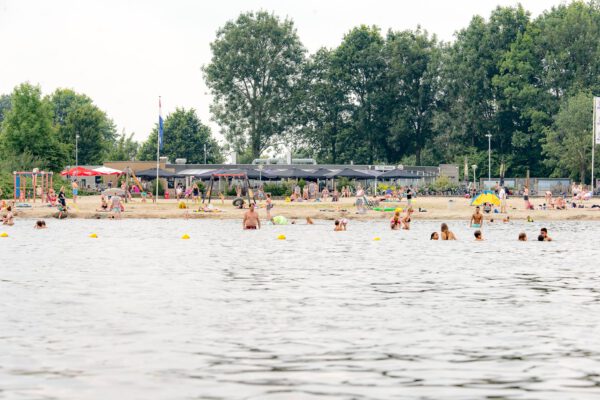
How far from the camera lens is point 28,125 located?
89.5m

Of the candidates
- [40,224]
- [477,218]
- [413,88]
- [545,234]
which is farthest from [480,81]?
[40,224]

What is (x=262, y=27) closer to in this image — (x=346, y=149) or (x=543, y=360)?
(x=346, y=149)

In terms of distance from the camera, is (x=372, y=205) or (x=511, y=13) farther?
(x=511, y=13)

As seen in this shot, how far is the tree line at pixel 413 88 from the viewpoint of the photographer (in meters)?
89.7

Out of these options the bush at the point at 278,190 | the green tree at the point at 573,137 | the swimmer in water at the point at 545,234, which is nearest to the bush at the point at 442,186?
the green tree at the point at 573,137

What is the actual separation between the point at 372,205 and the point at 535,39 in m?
40.3

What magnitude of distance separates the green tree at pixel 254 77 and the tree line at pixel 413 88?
12 cm

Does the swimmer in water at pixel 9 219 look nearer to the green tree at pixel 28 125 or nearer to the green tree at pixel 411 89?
the green tree at pixel 28 125

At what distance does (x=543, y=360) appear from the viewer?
506 inches

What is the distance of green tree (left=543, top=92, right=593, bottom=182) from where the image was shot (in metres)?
81.6

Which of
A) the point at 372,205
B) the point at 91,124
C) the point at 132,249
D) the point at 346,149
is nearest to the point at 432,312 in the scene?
the point at 132,249

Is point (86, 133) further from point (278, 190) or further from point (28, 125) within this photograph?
point (278, 190)

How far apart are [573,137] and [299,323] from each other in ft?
232

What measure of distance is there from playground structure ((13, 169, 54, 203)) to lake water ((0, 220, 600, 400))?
2929cm
